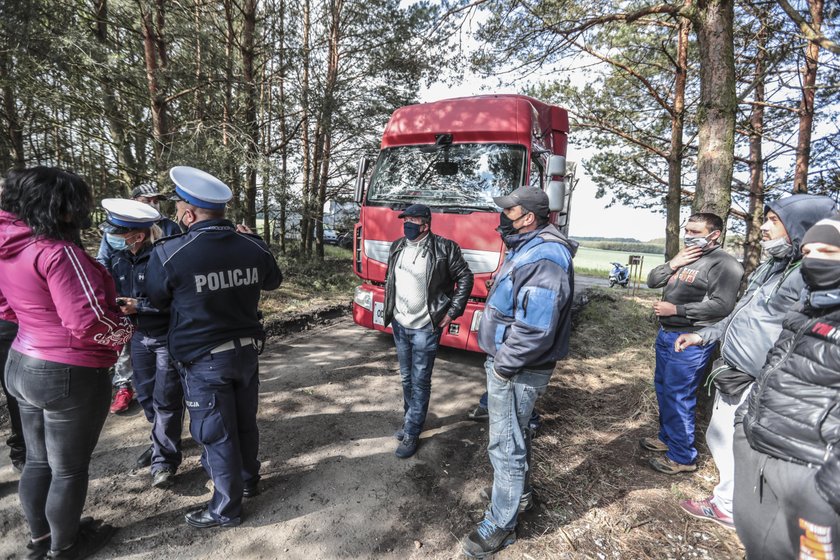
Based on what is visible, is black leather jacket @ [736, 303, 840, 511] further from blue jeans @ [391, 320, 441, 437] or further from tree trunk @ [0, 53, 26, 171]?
tree trunk @ [0, 53, 26, 171]

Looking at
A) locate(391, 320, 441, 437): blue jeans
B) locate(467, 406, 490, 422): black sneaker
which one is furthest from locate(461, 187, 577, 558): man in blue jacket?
locate(467, 406, 490, 422): black sneaker

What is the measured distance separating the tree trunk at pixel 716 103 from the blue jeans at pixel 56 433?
184 inches

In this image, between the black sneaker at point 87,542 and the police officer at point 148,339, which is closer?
the black sneaker at point 87,542

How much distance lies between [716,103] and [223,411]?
4.53m

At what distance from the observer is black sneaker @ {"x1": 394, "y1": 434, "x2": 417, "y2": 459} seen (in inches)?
118

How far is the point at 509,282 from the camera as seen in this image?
212 cm

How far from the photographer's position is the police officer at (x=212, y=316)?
1.99 metres

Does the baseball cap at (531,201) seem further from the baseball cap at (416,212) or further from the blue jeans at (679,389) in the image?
the blue jeans at (679,389)

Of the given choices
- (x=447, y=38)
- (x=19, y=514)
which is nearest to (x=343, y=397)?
(x=19, y=514)

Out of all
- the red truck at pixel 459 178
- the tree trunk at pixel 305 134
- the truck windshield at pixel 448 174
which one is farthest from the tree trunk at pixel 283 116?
the truck windshield at pixel 448 174

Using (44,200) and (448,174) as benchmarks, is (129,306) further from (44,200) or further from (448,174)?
(448,174)

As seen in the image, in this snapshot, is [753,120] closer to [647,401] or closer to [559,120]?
[559,120]

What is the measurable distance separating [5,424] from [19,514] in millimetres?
1277

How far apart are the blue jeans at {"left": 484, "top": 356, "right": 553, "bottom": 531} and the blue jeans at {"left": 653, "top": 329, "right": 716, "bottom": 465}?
135 cm
